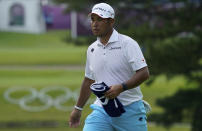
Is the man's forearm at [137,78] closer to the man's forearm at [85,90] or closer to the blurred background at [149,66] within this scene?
the man's forearm at [85,90]

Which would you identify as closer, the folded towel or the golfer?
the folded towel

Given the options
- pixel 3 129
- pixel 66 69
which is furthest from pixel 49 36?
pixel 3 129

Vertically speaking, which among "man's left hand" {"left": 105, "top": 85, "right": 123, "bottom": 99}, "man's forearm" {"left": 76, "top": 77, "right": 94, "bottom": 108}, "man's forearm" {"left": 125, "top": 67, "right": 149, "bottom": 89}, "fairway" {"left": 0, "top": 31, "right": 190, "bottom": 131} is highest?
"man's forearm" {"left": 125, "top": 67, "right": 149, "bottom": 89}

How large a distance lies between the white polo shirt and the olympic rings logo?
97.0ft

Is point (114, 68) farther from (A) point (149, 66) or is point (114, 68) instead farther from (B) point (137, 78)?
(A) point (149, 66)

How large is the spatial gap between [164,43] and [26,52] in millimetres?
32002

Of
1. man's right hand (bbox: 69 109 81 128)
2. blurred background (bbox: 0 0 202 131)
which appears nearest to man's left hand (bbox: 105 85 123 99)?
man's right hand (bbox: 69 109 81 128)

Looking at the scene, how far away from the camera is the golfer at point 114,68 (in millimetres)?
7020

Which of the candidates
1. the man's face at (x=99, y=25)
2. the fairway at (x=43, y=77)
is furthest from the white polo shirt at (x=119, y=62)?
the fairway at (x=43, y=77)

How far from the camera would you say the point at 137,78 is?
6918 mm

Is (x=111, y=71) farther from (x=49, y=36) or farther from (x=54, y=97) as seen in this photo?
(x=49, y=36)

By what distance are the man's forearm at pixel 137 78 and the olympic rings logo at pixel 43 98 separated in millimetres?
29814

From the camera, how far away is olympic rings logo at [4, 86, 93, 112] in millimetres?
37031

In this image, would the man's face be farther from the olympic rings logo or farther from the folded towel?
the olympic rings logo
